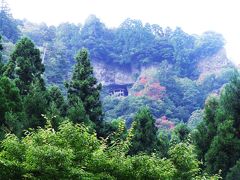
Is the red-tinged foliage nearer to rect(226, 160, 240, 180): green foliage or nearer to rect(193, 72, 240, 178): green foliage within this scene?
rect(193, 72, 240, 178): green foliage

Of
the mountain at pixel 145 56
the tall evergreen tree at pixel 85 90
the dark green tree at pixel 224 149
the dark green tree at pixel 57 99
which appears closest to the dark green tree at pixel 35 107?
the tall evergreen tree at pixel 85 90

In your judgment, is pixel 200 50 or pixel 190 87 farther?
pixel 200 50

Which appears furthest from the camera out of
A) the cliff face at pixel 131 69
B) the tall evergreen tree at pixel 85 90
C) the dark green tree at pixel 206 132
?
the cliff face at pixel 131 69

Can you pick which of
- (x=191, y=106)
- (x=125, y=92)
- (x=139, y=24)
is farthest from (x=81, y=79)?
(x=139, y=24)

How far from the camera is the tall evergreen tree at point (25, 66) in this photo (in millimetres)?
18219

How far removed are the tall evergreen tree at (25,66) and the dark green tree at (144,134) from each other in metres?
4.82

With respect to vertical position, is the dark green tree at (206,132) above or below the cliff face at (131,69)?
below

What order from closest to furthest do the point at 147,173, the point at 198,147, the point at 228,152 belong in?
the point at 147,173
the point at 228,152
the point at 198,147

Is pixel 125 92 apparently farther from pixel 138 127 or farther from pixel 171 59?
pixel 138 127

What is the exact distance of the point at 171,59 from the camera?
68938 mm

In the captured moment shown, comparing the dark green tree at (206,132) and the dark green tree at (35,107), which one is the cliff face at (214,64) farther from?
the dark green tree at (35,107)

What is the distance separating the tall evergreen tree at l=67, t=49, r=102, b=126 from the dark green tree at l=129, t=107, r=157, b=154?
1.94 m

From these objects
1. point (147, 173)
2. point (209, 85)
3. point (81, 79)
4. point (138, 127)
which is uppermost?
point (209, 85)

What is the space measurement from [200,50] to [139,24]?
10866 mm
